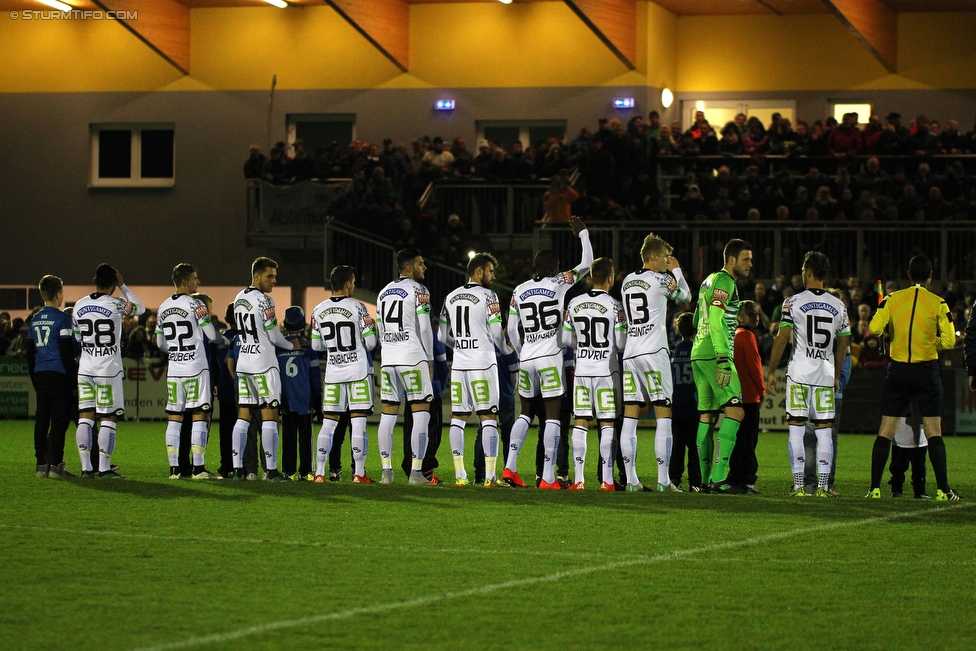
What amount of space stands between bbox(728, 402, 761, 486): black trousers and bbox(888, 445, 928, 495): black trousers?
1.28m

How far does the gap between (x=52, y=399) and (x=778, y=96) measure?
20378mm

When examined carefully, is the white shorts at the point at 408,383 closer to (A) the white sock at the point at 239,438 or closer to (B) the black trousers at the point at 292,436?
(B) the black trousers at the point at 292,436

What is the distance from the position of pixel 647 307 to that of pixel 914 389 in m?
2.43

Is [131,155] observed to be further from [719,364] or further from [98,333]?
[719,364]

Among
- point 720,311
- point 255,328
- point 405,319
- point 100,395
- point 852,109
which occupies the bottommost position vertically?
point 100,395

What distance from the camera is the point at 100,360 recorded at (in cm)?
1380

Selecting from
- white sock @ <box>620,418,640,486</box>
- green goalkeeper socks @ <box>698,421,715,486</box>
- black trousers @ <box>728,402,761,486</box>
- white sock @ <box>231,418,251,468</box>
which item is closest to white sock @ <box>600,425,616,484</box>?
white sock @ <box>620,418,640,486</box>

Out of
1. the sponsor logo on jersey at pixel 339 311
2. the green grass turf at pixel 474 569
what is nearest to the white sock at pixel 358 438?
the green grass turf at pixel 474 569

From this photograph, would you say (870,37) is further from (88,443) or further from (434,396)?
(88,443)

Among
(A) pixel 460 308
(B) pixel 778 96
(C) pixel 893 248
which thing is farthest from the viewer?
(B) pixel 778 96

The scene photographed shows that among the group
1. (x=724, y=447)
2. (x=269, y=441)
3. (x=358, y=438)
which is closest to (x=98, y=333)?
(x=269, y=441)

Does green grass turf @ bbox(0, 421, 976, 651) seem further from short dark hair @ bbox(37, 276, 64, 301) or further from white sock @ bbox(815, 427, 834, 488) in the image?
short dark hair @ bbox(37, 276, 64, 301)

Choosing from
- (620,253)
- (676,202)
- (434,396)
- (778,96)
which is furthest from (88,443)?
(778,96)

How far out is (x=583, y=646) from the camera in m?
6.44
